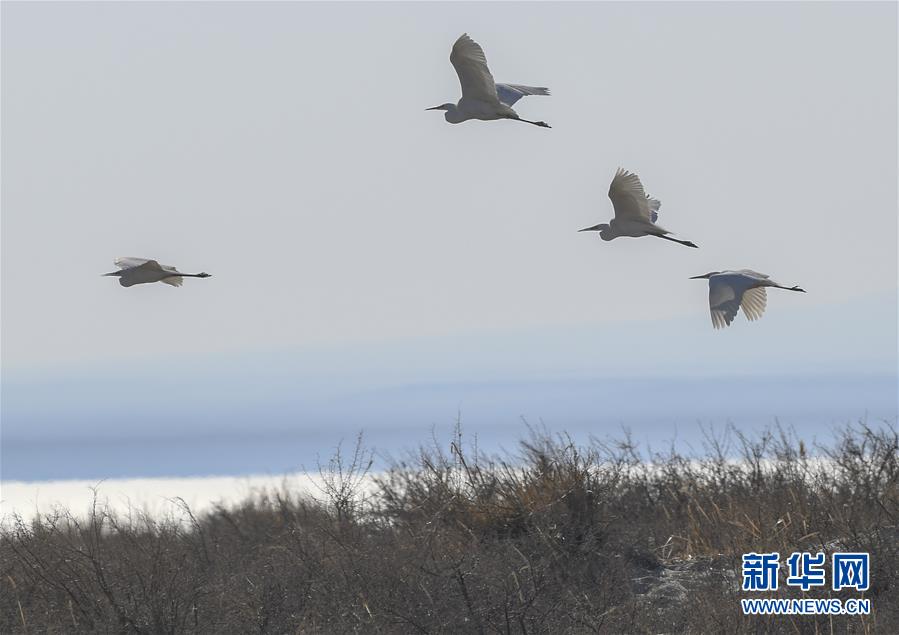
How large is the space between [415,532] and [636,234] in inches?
126

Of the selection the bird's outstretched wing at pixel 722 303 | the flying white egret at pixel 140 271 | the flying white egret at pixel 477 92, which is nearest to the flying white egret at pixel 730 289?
the bird's outstretched wing at pixel 722 303

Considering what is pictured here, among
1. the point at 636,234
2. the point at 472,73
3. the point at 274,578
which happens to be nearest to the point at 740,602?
the point at 636,234

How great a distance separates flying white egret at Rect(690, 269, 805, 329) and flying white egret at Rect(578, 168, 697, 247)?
0.64 meters

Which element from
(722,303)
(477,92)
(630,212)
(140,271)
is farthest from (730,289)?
(140,271)

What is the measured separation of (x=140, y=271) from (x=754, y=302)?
4393 millimetres

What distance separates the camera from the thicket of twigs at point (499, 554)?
29.6 ft

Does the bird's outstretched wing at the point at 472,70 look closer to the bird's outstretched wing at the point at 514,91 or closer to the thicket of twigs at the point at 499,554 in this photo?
the bird's outstretched wing at the point at 514,91

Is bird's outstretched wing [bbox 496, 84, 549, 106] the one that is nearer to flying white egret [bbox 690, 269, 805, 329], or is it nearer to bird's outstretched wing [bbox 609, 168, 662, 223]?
bird's outstretched wing [bbox 609, 168, 662, 223]

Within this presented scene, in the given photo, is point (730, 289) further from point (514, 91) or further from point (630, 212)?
point (514, 91)

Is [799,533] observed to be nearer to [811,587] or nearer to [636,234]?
[811,587]

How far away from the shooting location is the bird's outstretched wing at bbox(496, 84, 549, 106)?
10.8m

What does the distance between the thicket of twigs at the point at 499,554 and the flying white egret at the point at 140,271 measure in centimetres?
187

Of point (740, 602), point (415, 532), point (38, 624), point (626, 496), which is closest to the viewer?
point (740, 602)

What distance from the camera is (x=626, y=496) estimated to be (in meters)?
12.8
